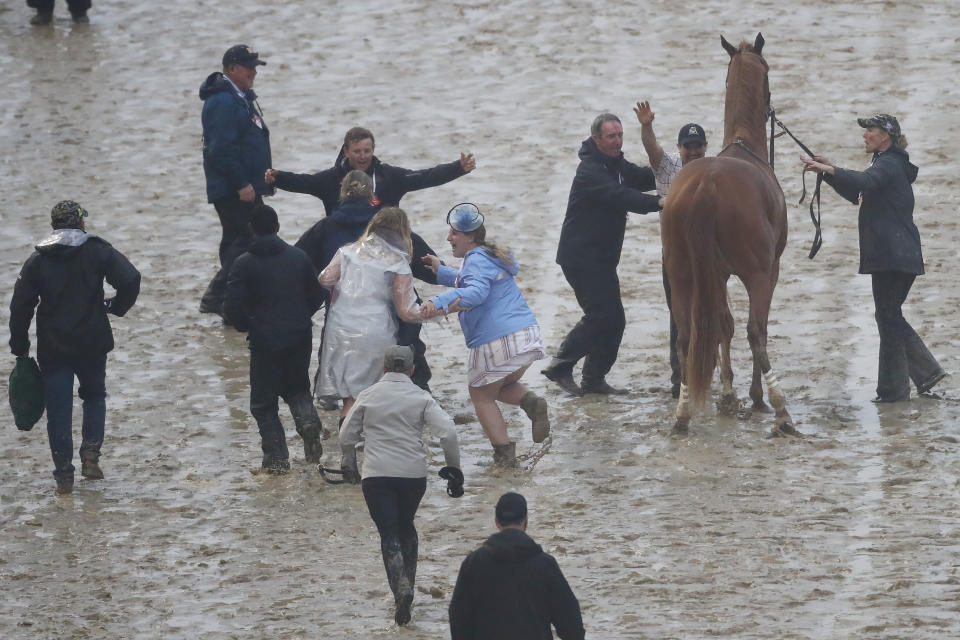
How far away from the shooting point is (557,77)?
19.4 metres

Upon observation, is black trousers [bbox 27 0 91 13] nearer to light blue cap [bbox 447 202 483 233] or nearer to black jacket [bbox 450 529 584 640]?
light blue cap [bbox 447 202 483 233]

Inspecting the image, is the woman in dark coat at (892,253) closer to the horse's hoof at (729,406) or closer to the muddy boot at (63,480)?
the horse's hoof at (729,406)

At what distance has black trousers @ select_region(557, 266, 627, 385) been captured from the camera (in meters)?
11.8

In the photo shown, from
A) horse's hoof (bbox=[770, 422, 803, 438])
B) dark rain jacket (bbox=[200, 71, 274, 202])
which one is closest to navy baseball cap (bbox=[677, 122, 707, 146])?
horse's hoof (bbox=[770, 422, 803, 438])

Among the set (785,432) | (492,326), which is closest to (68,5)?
(492,326)

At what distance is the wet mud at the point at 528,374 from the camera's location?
8.32m

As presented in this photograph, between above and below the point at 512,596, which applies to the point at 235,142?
above

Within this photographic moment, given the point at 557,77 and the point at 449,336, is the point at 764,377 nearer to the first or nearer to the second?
the point at 449,336

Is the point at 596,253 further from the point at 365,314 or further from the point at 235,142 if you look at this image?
the point at 235,142

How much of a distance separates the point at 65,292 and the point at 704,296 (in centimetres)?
398

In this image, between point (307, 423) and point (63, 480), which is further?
point (307, 423)

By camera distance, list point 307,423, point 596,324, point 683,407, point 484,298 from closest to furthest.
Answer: point 484,298 → point 307,423 → point 683,407 → point 596,324

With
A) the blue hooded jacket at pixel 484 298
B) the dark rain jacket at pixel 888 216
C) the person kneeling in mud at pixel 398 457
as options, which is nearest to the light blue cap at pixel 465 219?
the blue hooded jacket at pixel 484 298

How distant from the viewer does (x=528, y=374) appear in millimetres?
12555
